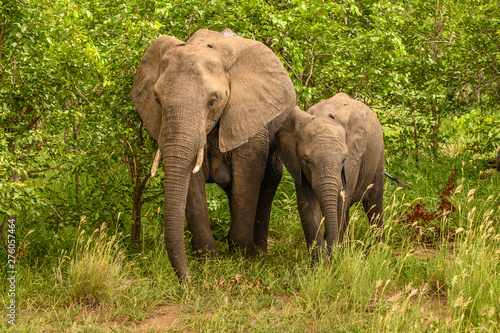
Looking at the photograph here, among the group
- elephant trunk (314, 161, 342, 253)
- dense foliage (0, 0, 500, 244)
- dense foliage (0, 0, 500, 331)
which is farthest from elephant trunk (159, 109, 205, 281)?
elephant trunk (314, 161, 342, 253)

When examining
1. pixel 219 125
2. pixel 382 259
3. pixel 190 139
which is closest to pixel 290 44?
pixel 219 125

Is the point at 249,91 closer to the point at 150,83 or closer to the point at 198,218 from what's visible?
the point at 150,83

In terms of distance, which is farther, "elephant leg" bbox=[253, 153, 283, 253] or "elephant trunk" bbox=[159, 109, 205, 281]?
"elephant leg" bbox=[253, 153, 283, 253]

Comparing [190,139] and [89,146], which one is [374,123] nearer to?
[190,139]

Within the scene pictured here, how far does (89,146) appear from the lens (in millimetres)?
6891

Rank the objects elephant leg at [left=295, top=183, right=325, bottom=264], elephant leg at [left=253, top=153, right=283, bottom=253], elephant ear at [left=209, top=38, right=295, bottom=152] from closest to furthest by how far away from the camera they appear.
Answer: elephant ear at [left=209, top=38, right=295, bottom=152]
elephant leg at [left=295, top=183, right=325, bottom=264]
elephant leg at [left=253, top=153, right=283, bottom=253]

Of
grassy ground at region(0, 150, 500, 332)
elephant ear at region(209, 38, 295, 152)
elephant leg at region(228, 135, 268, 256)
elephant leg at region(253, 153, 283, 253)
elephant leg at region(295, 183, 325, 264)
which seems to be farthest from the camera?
elephant leg at region(253, 153, 283, 253)

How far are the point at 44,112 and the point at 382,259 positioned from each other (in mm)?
3668

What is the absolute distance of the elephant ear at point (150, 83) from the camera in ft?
20.0

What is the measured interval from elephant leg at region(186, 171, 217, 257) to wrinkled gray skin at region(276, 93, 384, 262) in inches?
35.6

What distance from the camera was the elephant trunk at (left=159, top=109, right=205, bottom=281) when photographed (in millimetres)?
5586

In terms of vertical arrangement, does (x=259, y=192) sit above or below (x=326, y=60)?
below

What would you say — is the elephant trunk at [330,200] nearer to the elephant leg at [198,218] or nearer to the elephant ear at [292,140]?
the elephant ear at [292,140]

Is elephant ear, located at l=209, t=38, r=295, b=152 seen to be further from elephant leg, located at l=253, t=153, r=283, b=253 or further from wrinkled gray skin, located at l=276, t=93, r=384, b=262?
elephant leg, located at l=253, t=153, r=283, b=253
